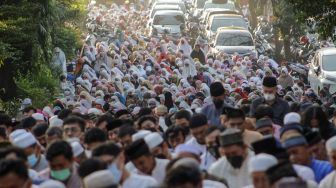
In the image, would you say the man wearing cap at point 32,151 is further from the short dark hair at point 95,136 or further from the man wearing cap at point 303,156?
the man wearing cap at point 303,156

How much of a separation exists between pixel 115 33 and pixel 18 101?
17.1 metres

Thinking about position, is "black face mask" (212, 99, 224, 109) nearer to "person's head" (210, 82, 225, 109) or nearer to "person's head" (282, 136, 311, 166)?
"person's head" (210, 82, 225, 109)

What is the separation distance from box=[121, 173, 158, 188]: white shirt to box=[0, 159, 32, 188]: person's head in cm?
85

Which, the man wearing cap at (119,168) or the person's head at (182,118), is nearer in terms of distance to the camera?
the man wearing cap at (119,168)

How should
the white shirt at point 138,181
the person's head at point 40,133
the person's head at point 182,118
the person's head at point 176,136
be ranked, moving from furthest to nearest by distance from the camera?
the person's head at point 182,118
the person's head at point 40,133
the person's head at point 176,136
the white shirt at point 138,181

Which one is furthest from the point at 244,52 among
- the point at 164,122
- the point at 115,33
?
the point at 164,122

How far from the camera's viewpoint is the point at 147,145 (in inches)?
375

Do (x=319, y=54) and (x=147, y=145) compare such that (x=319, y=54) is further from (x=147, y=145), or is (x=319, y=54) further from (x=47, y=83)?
(x=147, y=145)

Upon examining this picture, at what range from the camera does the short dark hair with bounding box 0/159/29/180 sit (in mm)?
8211

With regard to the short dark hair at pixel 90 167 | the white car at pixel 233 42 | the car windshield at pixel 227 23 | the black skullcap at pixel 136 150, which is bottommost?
the car windshield at pixel 227 23

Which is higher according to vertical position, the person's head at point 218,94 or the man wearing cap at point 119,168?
the man wearing cap at point 119,168

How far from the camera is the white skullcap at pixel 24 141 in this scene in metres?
10.6

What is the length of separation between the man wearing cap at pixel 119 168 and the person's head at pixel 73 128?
8.69ft

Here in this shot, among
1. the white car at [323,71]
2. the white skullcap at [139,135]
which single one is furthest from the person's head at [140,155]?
the white car at [323,71]
